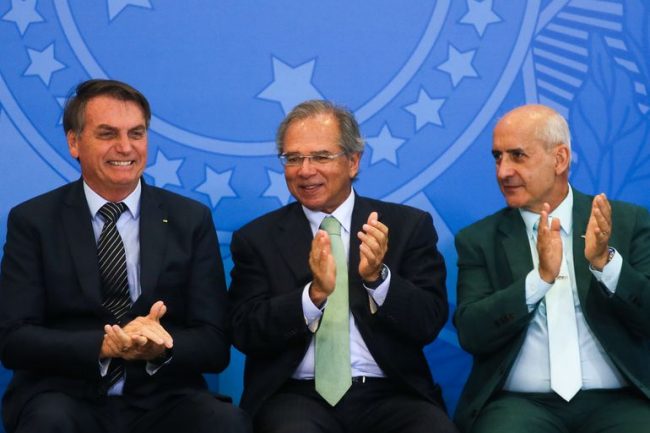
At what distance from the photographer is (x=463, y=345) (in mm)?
3863

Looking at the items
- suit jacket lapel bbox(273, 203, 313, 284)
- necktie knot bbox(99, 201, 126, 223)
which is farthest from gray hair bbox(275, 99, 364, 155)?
necktie knot bbox(99, 201, 126, 223)

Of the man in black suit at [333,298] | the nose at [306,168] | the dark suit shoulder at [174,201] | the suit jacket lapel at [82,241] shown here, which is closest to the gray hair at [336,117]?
the man in black suit at [333,298]

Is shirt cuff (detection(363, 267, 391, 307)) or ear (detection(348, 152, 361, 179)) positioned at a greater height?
ear (detection(348, 152, 361, 179))

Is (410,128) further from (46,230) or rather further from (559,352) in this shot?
(46,230)

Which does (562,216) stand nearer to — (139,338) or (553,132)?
(553,132)

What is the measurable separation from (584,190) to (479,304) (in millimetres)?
994

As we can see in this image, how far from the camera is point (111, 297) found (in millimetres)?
3750

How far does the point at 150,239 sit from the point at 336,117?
774mm

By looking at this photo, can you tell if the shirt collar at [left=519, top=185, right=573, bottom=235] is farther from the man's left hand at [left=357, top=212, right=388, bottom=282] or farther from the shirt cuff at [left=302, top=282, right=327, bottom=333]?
the shirt cuff at [left=302, top=282, right=327, bottom=333]

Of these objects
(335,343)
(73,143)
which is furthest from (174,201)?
(335,343)

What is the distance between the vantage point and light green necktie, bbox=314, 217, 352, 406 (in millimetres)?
3758

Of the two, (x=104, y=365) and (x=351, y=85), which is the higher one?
(x=351, y=85)

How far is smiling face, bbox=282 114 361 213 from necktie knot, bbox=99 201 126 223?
0.58 m

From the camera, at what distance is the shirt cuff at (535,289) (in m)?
3.68
